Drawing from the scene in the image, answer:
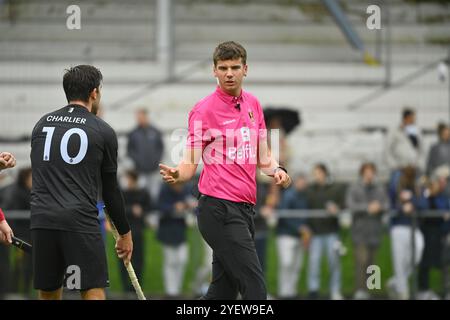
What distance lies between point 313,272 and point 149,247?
2.28 metres

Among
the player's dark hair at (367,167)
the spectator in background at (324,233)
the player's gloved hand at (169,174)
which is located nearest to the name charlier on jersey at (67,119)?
the player's gloved hand at (169,174)

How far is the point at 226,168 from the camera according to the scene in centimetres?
855

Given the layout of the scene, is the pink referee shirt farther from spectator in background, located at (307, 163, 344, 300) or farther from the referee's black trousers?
spectator in background, located at (307, 163, 344, 300)

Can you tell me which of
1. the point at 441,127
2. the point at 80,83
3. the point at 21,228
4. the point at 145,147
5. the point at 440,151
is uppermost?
the point at 80,83

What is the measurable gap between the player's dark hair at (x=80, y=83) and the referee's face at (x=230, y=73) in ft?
3.14

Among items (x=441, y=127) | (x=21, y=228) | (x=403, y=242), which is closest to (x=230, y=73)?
(x=21, y=228)

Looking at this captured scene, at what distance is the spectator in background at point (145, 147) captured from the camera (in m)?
16.7

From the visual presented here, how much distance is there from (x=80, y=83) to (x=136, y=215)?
722cm

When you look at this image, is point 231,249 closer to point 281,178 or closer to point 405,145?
point 281,178

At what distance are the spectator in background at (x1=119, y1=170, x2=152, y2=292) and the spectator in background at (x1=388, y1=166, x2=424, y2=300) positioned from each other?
338 centimetres

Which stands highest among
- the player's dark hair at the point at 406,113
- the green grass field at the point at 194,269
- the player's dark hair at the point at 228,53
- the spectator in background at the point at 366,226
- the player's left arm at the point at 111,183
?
the player's dark hair at the point at 228,53

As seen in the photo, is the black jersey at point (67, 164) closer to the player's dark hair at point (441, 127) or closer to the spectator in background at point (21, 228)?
the spectator in background at point (21, 228)

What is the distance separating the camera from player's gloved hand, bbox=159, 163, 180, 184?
8078 millimetres
